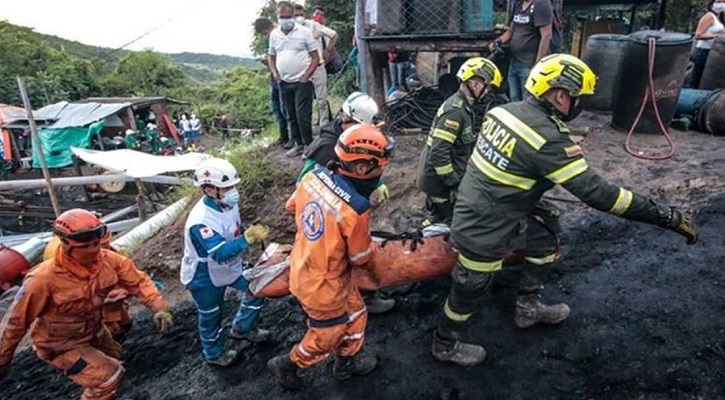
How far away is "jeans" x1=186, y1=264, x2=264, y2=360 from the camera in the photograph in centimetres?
344

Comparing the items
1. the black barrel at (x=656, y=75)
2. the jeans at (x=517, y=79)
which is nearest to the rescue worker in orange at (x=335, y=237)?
the jeans at (x=517, y=79)

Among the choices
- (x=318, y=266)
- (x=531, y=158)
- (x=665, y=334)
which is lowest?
(x=665, y=334)

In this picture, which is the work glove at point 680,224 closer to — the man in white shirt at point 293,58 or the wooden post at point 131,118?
the man in white shirt at point 293,58

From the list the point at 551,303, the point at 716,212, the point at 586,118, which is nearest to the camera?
the point at 551,303

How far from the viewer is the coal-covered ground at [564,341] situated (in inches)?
118

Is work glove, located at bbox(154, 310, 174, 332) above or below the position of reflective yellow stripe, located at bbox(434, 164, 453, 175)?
below

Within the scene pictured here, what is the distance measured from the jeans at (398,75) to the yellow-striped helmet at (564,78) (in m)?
6.34

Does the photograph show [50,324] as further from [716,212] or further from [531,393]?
[716,212]

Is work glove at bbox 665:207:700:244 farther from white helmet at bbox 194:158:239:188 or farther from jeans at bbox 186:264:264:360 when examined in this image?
jeans at bbox 186:264:264:360

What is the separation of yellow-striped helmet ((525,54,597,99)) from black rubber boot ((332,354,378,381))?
208 cm

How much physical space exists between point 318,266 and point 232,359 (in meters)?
1.42

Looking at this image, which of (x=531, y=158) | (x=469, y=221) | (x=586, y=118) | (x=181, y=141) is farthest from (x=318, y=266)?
(x=181, y=141)

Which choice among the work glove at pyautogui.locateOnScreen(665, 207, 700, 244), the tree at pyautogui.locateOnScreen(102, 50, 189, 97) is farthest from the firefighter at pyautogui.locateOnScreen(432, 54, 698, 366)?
the tree at pyautogui.locateOnScreen(102, 50, 189, 97)

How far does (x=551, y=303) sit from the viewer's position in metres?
3.70
